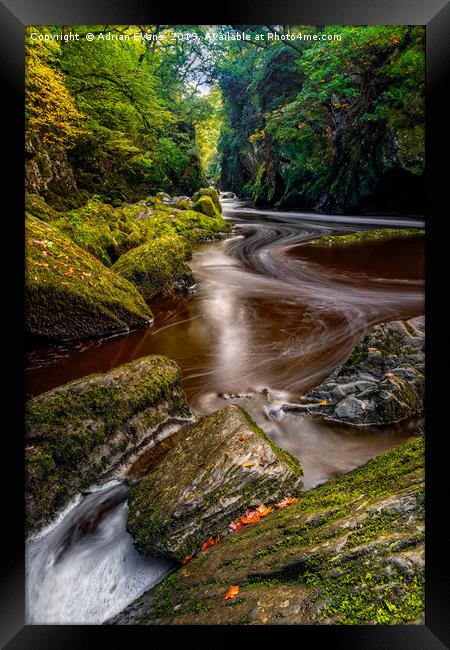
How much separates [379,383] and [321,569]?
2.20 meters

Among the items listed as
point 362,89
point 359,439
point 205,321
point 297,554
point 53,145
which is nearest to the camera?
point 297,554

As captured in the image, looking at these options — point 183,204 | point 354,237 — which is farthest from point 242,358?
point 183,204

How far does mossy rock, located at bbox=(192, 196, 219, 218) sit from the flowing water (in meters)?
6.27

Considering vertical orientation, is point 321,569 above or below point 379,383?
below

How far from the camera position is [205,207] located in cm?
1568

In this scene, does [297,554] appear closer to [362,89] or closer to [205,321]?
[205,321]

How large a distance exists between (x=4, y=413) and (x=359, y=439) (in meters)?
2.51

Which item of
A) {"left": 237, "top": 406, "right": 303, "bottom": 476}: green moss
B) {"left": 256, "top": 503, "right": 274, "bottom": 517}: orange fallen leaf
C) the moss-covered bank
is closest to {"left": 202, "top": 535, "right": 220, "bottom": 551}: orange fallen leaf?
{"left": 256, "top": 503, "right": 274, "bottom": 517}: orange fallen leaf

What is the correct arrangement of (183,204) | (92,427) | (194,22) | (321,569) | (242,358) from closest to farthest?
(321,569) → (194,22) → (92,427) → (242,358) → (183,204)

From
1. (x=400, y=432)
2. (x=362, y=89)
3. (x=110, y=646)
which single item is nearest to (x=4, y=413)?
(x=110, y=646)

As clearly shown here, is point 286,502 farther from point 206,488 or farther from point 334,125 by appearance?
point 334,125

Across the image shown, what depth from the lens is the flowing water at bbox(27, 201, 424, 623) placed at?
2162 millimetres

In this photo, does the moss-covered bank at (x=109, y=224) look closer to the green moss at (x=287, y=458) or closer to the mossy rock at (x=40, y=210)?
the mossy rock at (x=40, y=210)

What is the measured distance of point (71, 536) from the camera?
241cm
